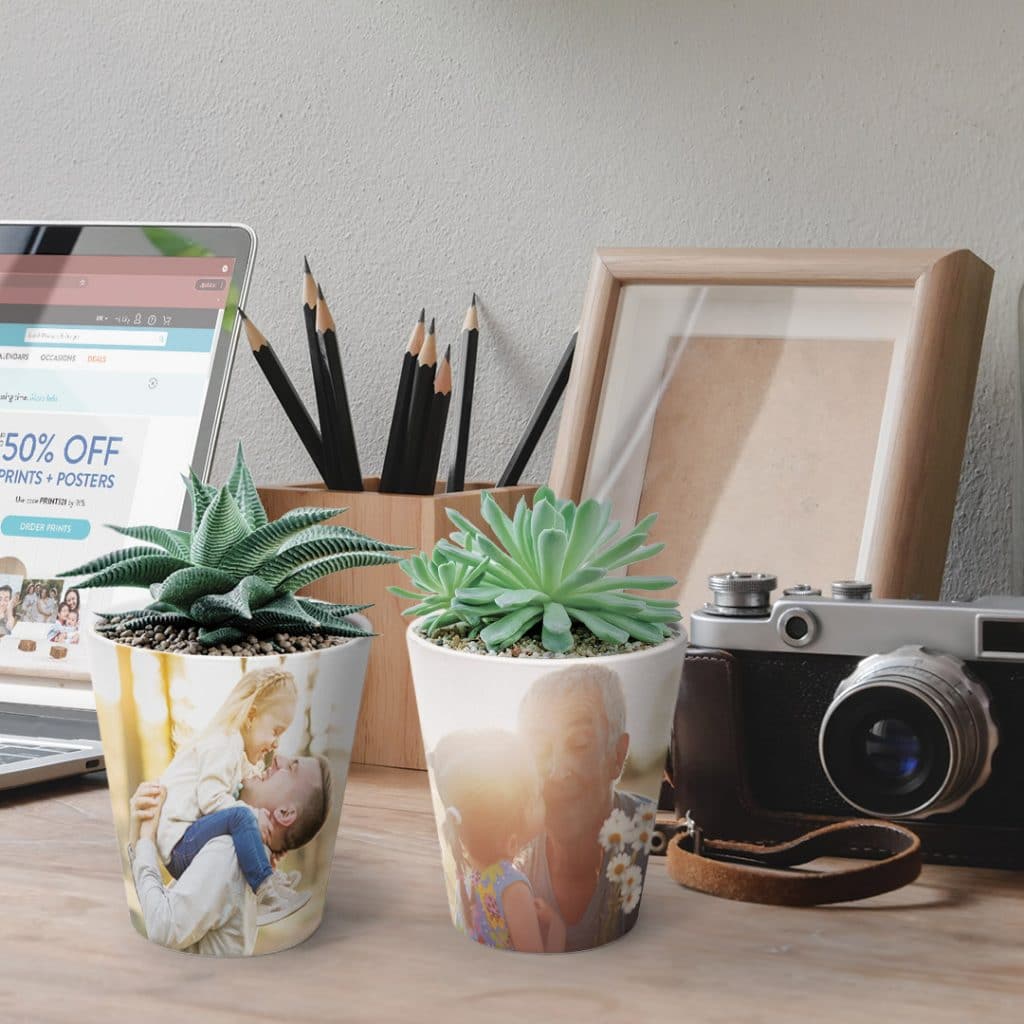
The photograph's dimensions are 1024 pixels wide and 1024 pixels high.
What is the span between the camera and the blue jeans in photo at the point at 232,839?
0.38m

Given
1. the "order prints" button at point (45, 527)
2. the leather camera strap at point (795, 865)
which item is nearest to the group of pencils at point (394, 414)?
the "order prints" button at point (45, 527)

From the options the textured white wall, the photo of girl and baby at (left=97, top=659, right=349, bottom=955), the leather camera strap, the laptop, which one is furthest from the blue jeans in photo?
the textured white wall

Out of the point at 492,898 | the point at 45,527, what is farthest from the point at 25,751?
the point at 492,898

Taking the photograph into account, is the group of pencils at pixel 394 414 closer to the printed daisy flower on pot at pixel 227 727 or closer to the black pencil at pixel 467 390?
the black pencil at pixel 467 390

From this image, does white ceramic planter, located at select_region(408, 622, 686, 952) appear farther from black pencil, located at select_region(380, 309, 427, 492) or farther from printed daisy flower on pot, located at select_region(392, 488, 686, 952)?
black pencil, located at select_region(380, 309, 427, 492)

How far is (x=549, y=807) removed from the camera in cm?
38

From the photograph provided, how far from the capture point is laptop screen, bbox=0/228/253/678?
0.65m

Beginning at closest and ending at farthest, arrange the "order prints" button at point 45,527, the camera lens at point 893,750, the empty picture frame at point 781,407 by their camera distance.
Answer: the camera lens at point 893,750, the empty picture frame at point 781,407, the "order prints" button at point 45,527

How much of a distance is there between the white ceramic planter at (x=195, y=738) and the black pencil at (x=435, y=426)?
242 millimetres

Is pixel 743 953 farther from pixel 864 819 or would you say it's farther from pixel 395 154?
pixel 395 154

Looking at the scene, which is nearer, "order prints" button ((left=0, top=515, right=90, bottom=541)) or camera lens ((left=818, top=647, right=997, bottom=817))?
camera lens ((left=818, top=647, right=997, bottom=817))

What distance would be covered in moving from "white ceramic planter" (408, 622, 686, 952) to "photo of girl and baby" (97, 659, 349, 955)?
0.04 metres

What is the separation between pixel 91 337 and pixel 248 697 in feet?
1.23

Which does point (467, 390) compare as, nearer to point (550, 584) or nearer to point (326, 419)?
point (326, 419)
